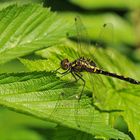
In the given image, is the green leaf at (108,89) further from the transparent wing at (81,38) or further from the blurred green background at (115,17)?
the blurred green background at (115,17)

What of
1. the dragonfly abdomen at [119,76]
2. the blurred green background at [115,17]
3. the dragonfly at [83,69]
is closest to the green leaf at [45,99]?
the dragonfly at [83,69]

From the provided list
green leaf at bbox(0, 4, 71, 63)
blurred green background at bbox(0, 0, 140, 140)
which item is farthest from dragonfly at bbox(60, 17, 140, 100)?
blurred green background at bbox(0, 0, 140, 140)

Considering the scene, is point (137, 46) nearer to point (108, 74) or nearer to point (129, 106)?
point (108, 74)

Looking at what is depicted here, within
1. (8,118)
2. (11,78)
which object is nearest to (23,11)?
(11,78)

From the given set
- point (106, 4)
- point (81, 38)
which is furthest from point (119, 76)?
point (106, 4)

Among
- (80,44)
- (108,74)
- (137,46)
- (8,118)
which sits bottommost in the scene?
(8,118)

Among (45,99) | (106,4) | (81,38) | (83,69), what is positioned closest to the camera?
(45,99)

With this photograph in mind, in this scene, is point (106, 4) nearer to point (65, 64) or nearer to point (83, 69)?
point (83, 69)
